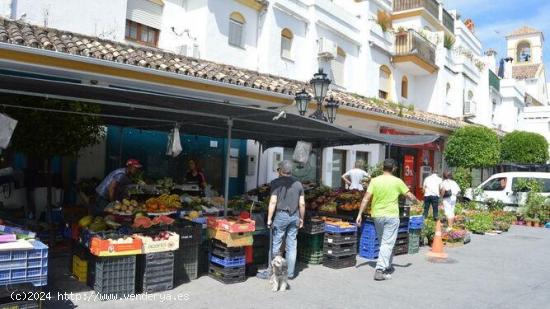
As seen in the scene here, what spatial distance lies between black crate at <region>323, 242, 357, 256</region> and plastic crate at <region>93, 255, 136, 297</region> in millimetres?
3420

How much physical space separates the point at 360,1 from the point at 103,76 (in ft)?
42.9

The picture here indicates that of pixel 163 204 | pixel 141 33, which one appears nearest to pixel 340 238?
pixel 163 204

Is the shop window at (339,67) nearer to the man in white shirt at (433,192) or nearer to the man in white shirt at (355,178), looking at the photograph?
the man in white shirt at (433,192)

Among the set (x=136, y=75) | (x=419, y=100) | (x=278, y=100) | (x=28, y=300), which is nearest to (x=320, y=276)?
(x=28, y=300)

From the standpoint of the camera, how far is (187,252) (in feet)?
21.5

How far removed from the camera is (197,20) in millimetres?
12664

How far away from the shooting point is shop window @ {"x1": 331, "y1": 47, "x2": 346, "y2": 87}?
56.2 ft

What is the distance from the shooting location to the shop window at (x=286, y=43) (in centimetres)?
1516

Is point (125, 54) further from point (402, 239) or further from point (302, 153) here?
point (402, 239)

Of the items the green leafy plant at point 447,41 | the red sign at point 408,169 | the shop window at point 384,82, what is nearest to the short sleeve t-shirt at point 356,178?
the shop window at point 384,82

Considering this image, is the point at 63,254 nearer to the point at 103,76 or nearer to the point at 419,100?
the point at 103,76

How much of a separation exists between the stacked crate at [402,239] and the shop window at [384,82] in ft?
38.6

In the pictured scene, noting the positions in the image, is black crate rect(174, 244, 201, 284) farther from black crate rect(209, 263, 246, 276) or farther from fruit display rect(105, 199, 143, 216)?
fruit display rect(105, 199, 143, 216)

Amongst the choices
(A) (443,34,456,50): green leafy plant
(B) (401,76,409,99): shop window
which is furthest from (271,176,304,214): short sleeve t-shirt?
(A) (443,34,456,50): green leafy plant
